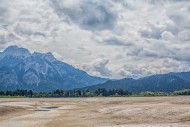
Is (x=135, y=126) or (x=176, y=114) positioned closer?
(x=135, y=126)

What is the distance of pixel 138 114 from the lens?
61094 millimetres

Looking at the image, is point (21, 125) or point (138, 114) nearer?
point (21, 125)

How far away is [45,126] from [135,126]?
46.9 feet

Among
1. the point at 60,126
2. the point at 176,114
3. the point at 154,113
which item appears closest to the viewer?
the point at 60,126

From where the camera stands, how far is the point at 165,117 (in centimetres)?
5312

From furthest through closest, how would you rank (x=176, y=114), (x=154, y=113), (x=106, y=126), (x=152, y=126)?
(x=154, y=113) → (x=176, y=114) → (x=106, y=126) → (x=152, y=126)

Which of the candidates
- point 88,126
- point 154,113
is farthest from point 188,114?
point 88,126

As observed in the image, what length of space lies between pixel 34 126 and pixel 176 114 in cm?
2212

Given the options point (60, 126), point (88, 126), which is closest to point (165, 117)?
point (88, 126)

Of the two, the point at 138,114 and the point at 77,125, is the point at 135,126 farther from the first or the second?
the point at 138,114

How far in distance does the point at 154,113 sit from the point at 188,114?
732 centimetres

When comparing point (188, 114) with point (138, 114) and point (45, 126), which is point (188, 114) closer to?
point (138, 114)

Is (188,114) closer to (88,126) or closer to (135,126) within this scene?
(135,126)

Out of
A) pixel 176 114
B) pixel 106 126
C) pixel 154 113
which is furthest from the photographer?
pixel 154 113
